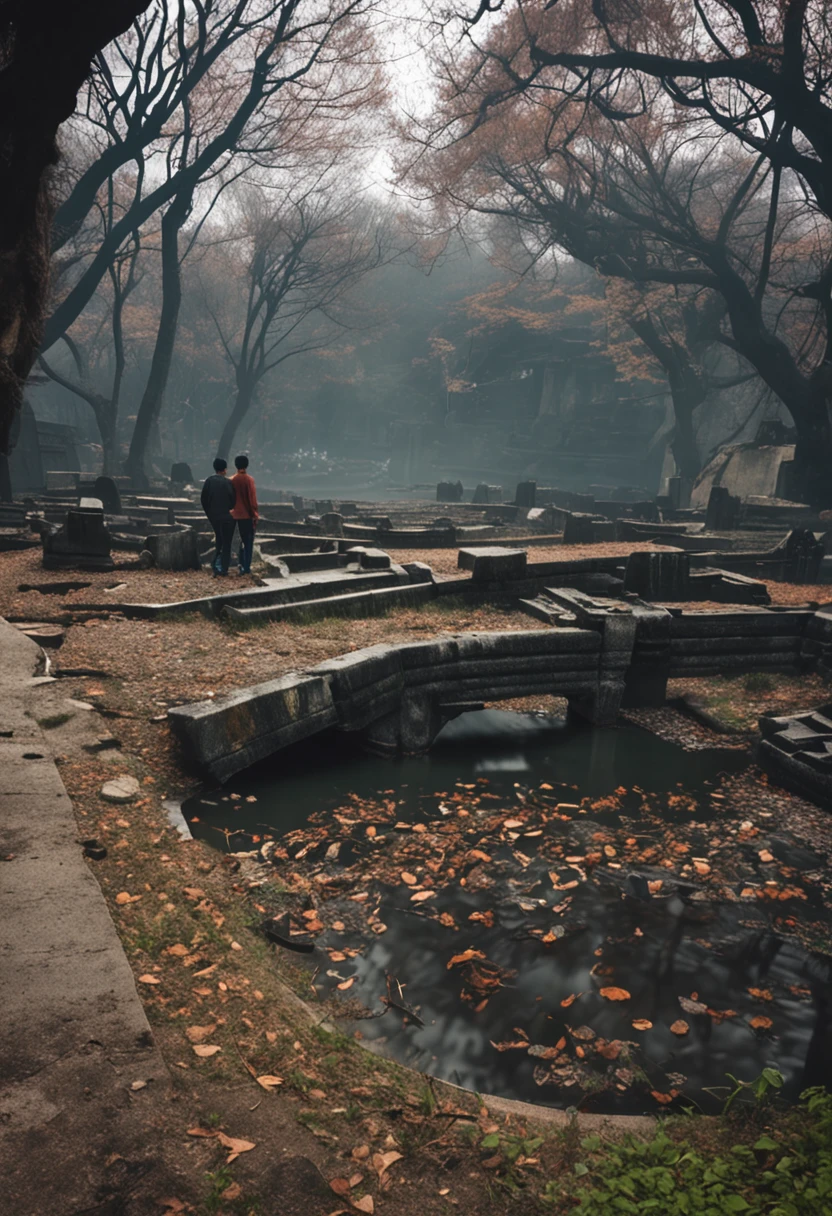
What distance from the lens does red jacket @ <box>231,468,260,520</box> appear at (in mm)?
11289

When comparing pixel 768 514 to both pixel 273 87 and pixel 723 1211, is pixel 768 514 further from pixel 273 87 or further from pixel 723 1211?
pixel 723 1211

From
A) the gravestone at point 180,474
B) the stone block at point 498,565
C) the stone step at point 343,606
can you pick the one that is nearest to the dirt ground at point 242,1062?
the stone step at point 343,606

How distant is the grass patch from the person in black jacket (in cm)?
544

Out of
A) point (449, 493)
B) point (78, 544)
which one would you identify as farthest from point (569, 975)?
point (449, 493)

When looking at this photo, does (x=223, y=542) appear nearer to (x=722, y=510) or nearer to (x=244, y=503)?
(x=244, y=503)

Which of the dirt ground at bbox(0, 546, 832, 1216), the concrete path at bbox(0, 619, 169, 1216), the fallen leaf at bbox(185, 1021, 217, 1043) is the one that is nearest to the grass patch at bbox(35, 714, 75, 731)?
the dirt ground at bbox(0, 546, 832, 1216)

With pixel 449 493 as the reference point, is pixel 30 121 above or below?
above

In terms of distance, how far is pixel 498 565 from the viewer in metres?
11.7

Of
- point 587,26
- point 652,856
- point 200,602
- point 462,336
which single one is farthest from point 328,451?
point 652,856

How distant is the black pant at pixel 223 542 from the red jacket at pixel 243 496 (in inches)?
12.1

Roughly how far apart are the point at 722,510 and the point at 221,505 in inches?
610

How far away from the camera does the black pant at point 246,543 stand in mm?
11984

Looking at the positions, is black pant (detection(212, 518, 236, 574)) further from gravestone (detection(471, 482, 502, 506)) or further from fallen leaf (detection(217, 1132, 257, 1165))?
gravestone (detection(471, 482, 502, 506))

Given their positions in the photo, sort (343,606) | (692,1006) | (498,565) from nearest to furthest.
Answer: (692,1006) → (343,606) → (498,565)
